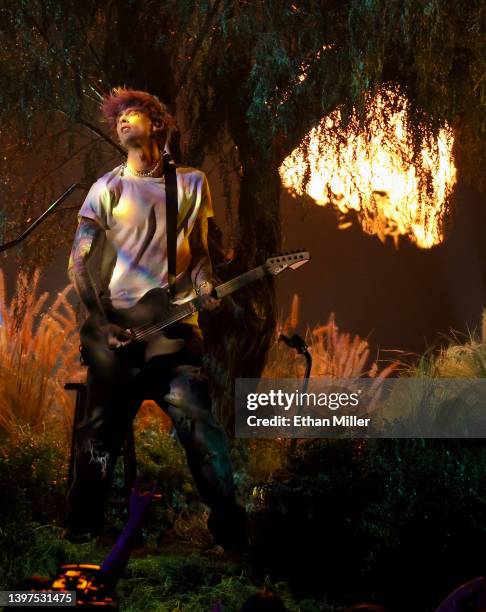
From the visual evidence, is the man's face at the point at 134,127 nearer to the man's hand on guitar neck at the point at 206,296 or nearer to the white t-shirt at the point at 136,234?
the white t-shirt at the point at 136,234

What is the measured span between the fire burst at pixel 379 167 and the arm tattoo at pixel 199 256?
1473 millimetres

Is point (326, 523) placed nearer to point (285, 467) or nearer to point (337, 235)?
point (285, 467)

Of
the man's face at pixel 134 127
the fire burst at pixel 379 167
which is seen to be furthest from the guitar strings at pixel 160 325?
the fire burst at pixel 379 167

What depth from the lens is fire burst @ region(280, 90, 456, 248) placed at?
533 centimetres

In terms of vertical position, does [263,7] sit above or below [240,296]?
above

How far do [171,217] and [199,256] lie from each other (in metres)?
0.22

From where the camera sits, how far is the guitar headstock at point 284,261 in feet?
12.9

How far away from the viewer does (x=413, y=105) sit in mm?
5340

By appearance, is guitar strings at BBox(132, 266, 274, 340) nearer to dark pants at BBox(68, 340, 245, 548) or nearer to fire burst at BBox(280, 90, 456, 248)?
dark pants at BBox(68, 340, 245, 548)

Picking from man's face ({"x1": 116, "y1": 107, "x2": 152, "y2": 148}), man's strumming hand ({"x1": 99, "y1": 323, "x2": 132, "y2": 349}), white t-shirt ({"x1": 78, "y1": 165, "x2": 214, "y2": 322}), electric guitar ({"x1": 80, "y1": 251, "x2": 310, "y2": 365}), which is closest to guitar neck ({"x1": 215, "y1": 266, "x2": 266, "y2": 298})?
electric guitar ({"x1": 80, "y1": 251, "x2": 310, "y2": 365})

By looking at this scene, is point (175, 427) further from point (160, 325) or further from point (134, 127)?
point (134, 127)

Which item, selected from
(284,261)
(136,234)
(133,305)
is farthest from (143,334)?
(284,261)

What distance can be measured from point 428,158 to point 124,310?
2.48 metres

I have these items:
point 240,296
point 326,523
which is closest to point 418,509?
point 326,523
